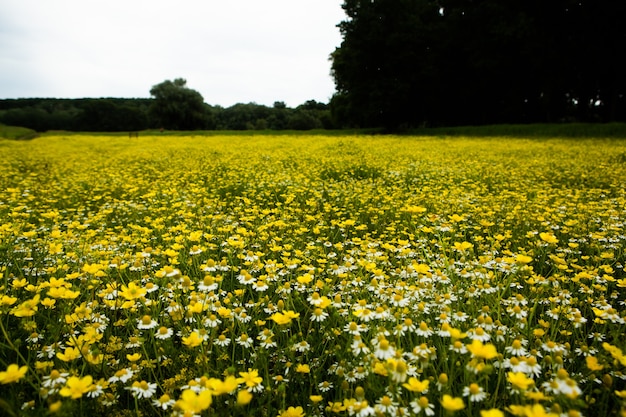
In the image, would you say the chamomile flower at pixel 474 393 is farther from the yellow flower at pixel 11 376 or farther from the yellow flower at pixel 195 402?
the yellow flower at pixel 11 376

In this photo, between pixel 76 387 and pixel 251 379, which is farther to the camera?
pixel 251 379

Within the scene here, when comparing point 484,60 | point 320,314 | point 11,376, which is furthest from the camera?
point 484,60

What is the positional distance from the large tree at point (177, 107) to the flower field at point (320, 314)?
6371 centimetres

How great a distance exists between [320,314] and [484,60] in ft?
112

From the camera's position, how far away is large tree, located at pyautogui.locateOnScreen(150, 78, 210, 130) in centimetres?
6425

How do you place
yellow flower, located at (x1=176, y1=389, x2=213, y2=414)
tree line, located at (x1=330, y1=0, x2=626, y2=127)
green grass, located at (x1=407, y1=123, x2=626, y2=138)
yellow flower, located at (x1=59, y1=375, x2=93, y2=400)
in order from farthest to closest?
tree line, located at (x1=330, y1=0, x2=626, y2=127) < green grass, located at (x1=407, y1=123, x2=626, y2=138) < yellow flower, located at (x1=59, y1=375, x2=93, y2=400) < yellow flower, located at (x1=176, y1=389, x2=213, y2=414)

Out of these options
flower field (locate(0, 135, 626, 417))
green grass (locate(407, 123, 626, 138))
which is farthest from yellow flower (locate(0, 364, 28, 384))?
green grass (locate(407, 123, 626, 138))

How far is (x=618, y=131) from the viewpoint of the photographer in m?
17.9

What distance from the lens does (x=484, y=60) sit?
98.4 ft

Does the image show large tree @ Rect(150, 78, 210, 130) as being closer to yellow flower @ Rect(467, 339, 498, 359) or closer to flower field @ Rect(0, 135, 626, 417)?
flower field @ Rect(0, 135, 626, 417)

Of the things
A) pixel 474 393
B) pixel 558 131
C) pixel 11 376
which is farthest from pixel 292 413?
pixel 558 131

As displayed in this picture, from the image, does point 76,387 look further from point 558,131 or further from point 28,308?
point 558,131

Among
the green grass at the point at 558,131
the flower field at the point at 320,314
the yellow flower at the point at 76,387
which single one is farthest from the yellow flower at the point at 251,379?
the green grass at the point at 558,131

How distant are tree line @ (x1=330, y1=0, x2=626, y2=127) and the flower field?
27.3m
